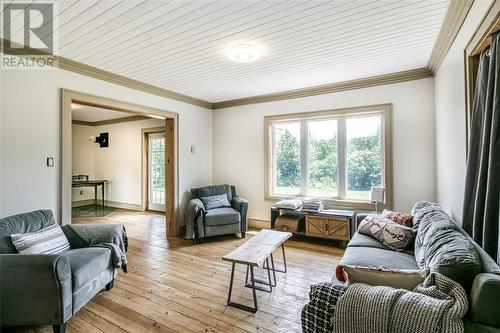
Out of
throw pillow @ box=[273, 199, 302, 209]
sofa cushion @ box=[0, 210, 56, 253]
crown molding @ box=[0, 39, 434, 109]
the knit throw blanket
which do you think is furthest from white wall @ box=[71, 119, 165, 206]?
the knit throw blanket

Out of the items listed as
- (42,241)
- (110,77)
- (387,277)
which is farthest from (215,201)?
(387,277)

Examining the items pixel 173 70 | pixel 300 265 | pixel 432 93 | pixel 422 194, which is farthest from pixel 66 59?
pixel 422 194

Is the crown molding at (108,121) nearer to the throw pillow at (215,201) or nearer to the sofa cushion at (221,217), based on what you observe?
the throw pillow at (215,201)

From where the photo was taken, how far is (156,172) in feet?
22.3

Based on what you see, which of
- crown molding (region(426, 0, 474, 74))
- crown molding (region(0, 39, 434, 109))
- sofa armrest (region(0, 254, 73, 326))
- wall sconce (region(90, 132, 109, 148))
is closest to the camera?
sofa armrest (region(0, 254, 73, 326))

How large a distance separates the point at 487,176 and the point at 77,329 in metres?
3.22

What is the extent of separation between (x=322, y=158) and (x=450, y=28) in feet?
8.01

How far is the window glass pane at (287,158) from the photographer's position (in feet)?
15.4

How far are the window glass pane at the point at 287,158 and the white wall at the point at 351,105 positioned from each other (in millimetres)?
280

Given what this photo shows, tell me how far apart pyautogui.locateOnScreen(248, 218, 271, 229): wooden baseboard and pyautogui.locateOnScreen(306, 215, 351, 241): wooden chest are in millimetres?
1016

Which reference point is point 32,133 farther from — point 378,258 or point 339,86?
point 339,86

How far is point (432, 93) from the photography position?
3529 mm

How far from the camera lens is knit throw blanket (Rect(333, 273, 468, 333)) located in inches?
43.2

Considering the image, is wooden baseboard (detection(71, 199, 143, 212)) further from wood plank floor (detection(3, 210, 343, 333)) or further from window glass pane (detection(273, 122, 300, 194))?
window glass pane (detection(273, 122, 300, 194))
